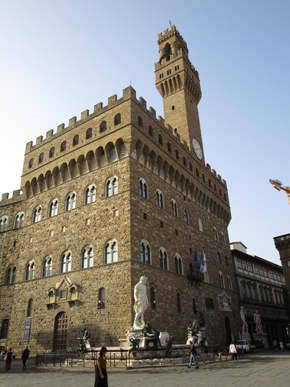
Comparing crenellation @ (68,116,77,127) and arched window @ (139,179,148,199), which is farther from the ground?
crenellation @ (68,116,77,127)

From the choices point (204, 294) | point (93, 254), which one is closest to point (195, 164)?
point (204, 294)

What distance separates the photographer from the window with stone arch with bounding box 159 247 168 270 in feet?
75.3

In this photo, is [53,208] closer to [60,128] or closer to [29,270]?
[29,270]

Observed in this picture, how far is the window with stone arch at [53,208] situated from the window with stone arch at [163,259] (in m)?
9.38

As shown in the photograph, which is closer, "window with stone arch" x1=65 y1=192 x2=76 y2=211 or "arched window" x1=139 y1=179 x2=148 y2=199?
"arched window" x1=139 y1=179 x2=148 y2=199

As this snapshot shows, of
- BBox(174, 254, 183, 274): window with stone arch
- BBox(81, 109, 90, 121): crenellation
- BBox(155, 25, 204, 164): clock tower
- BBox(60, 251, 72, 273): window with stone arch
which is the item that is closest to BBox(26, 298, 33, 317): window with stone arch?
BBox(60, 251, 72, 273): window with stone arch

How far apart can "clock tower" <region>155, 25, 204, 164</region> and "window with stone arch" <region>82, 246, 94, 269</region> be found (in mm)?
16473

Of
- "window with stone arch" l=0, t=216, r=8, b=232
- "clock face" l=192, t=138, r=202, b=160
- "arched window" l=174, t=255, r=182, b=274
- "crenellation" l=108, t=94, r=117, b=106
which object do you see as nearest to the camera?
"arched window" l=174, t=255, r=182, b=274

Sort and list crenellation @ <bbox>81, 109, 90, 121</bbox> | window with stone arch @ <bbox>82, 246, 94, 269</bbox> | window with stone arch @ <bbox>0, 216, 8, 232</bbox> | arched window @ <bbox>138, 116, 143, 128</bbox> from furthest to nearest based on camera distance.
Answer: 1. window with stone arch @ <bbox>0, 216, 8, 232</bbox>
2. crenellation @ <bbox>81, 109, 90, 121</bbox>
3. arched window @ <bbox>138, 116, 143, 128</bbox>
4. window with stone arch @ <bbox>82, 246, 94, 269</bbox>

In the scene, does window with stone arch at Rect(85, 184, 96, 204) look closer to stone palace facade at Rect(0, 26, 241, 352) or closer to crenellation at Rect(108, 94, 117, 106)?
stone palace facade at Rect(0, 26, 241, 352)

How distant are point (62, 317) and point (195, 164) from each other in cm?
1930

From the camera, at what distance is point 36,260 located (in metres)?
25.3

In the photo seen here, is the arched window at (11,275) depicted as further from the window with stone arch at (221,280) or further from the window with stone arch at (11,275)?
the window with stone arch at (221,280)

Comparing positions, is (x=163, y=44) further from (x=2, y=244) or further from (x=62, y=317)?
(x=62, y=317)
